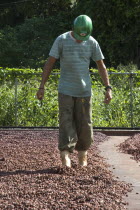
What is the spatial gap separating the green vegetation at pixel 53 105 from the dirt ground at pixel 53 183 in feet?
12.2

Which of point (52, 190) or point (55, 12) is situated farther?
point (55, 12)

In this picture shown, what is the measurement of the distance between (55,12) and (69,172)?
3700 centimetres

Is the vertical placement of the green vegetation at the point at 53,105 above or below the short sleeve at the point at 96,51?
below

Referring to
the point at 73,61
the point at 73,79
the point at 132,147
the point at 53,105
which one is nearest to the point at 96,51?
the point at 73,61

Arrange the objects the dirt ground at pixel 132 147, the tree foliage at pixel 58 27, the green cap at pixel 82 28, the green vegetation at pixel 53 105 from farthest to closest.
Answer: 1. the tree foliage at pixel 58 27
2. the green vegetation at pixel 53 105
3. the dirt ground at pixel 132 147
4. the green cap at pixel 82 28

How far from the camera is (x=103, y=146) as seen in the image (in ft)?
32.7

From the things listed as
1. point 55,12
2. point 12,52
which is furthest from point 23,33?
point 55,12

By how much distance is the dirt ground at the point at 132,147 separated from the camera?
8.94 meters

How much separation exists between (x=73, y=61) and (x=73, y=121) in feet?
2.50

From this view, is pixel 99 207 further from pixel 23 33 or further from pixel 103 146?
pixel 23 33

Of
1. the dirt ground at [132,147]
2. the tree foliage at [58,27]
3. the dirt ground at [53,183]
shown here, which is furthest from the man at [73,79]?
the tree foliage at [58,27]

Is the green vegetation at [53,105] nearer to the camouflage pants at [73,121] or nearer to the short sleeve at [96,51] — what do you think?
the camouflage pants at [73,121]

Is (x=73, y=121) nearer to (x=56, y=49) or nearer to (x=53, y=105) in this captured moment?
(x=56, y=49)

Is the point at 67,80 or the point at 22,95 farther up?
the point at 67,80
